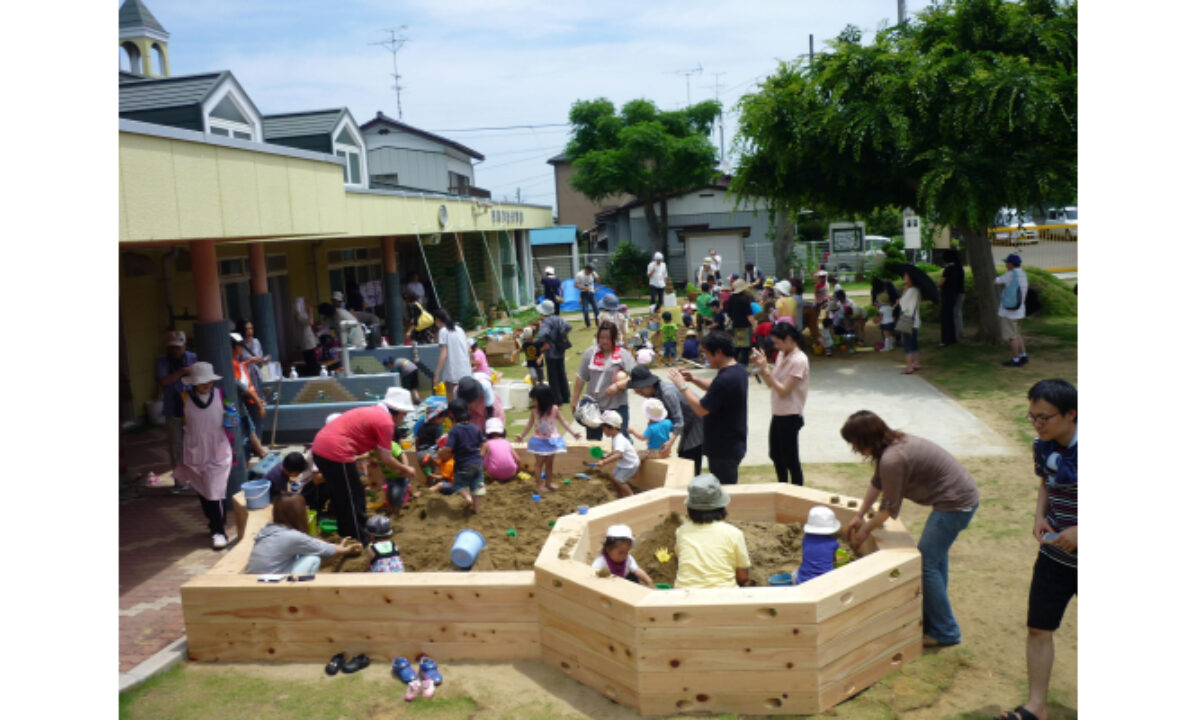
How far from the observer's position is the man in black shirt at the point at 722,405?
6898 millimetres

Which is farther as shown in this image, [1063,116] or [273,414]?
[1063,116]

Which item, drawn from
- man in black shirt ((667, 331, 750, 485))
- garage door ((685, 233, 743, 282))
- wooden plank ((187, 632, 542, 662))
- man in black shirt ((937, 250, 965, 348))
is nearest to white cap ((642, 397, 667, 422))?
man in black shirt ((667, 331, 750, 485))

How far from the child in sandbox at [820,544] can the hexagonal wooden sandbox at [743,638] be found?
27cm

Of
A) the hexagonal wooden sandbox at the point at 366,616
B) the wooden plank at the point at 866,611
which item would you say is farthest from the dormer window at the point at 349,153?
the wooden plank at the point at 866,611

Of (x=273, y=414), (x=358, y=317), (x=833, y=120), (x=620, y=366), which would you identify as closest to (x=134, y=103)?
(x=273, y=414)

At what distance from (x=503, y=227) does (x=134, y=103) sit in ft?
49.2

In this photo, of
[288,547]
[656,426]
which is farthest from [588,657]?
[656,426]

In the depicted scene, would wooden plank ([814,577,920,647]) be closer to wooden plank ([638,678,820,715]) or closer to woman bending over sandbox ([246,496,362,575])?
wooden plank ([638,678,820,715])

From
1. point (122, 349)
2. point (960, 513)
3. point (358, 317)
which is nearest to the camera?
point (960, 513)

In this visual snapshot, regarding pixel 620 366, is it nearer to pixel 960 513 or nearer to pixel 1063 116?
pixel 960 513

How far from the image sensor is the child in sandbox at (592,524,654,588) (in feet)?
18.0

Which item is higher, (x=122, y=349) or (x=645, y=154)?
(x=645, y=154)

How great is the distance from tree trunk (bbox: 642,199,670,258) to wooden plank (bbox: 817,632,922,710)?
33.7 meters

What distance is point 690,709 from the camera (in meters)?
4.91
